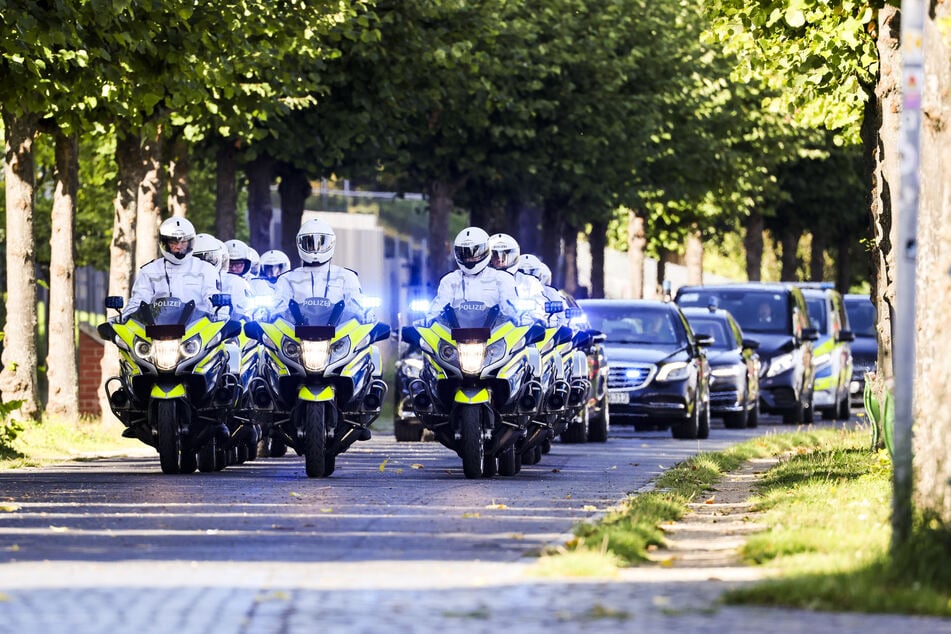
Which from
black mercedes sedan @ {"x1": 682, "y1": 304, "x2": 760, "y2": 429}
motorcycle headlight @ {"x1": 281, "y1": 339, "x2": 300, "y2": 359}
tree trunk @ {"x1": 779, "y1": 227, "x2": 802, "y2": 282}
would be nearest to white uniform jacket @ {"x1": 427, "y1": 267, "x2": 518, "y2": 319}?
motorcycle headlight @ {"x1": 281, "y1": 339, "x2": 300, "y2": 359}

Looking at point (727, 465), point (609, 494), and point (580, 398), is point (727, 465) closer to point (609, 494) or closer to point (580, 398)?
point (580, 398)

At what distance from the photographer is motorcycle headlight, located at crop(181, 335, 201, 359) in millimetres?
17562

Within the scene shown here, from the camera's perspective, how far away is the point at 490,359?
56.7 ft

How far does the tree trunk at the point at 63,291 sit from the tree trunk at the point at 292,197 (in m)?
8.33

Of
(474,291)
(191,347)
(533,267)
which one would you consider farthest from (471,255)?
(533,267)

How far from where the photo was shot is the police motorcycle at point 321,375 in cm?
1712

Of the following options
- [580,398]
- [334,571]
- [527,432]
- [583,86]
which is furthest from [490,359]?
[583,86]

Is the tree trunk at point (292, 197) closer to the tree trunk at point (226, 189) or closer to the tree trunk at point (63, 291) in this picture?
the tree trunk at point (226, 189)

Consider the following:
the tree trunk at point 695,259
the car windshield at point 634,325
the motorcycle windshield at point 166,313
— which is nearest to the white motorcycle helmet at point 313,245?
the motorcycle windshield at point 166,313

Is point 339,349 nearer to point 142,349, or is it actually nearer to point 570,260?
point 142,349

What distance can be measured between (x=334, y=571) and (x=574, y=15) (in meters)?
30.3

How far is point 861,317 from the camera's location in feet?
129

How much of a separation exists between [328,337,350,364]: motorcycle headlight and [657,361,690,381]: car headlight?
950 centimetres

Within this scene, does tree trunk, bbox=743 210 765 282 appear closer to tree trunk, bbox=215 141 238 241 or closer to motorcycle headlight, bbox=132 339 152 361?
tree trunk, bbox=215 141 238 241
